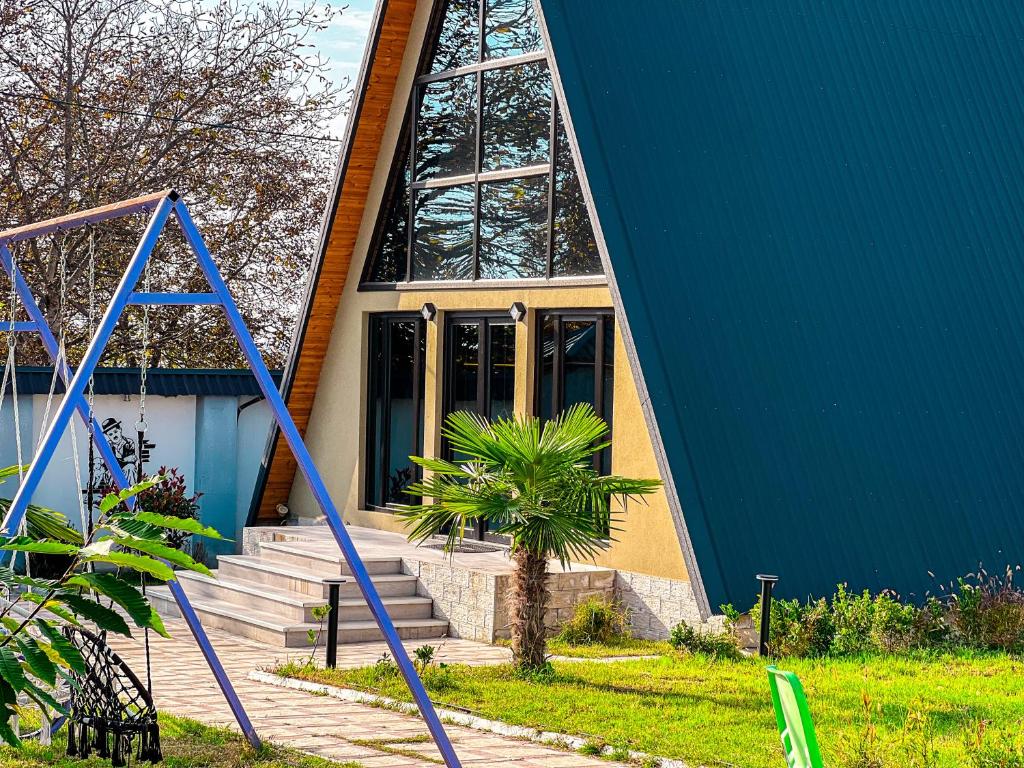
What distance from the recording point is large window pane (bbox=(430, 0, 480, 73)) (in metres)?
16.5

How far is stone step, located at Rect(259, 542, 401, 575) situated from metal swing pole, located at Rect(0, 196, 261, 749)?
518 cm

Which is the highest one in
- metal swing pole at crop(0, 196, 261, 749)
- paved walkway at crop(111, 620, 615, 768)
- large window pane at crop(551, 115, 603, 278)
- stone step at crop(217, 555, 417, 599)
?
large window pane at crop(551, 115, 603, 278)

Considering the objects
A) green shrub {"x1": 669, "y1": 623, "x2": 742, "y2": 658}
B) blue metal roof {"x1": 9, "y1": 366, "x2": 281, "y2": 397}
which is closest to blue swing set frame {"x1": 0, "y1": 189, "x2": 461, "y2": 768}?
green shrub {"x1": 669, "y1": 623, "x2": 742, "y2": 658}

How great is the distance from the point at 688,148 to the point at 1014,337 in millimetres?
3824

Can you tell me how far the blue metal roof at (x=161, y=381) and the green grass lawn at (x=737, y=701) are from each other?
844 cm

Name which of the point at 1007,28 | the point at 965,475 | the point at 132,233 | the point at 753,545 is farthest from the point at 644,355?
the point at 132,233

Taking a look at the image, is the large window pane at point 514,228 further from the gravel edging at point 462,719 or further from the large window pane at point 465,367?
the gravel edging at point 462,719

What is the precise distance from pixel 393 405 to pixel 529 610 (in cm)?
665

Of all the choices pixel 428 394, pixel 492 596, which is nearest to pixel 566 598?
pixel 492 596

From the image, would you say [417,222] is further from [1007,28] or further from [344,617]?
[1007,28]

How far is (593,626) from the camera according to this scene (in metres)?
13.5

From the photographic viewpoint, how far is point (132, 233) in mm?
24625

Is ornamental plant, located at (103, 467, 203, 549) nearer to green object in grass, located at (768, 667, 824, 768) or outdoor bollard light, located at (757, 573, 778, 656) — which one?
outdoor bollard light, located at (757, 573, 778, 656)

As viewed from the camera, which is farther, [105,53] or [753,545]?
[105,53]
